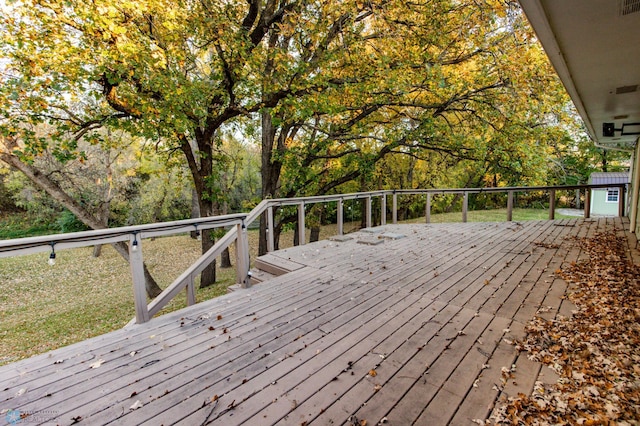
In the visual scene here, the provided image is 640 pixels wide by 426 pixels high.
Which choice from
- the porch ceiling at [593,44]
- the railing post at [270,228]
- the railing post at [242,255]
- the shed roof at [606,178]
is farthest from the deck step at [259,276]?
the shed roof at [606,178]

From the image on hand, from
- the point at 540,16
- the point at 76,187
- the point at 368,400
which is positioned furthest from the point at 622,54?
the point at 76,187

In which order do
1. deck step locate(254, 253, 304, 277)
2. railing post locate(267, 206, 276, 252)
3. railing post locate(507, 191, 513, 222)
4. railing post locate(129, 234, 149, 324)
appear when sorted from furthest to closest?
railing post locate(507, 191, 513, 222) → railing post locate(267, 206, 276, 252) → deck step locate(254, 253, 304, 277) → railing post locate(129, 234, 149, 324)

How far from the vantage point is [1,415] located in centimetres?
163

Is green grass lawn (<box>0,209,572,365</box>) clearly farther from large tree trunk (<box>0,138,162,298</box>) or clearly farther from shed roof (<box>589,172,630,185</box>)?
shed roof (<box>589,172,630,185</box>)

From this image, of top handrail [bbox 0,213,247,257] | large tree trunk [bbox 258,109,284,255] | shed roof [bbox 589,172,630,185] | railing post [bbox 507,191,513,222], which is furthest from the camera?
shed roof [bbox 589,172,630,185]

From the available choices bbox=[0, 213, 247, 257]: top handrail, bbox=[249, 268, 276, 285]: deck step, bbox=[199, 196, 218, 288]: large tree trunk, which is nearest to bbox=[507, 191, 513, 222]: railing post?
bbox=[249, 268, 276, 285]: deck step

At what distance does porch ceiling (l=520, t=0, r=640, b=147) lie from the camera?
2.09 metres

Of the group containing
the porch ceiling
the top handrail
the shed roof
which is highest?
the porch ceiling

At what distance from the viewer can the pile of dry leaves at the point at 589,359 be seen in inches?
62.5

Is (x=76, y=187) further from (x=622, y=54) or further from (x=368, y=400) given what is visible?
(x=622, y=54)

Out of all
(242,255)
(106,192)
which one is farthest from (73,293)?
(242,255)

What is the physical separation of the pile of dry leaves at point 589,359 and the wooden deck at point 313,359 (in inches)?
4.8

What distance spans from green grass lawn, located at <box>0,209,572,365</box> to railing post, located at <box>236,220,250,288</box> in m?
4.94

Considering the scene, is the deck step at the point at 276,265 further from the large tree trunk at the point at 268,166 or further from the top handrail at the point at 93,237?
the large tree trunk at the point at 268,166
